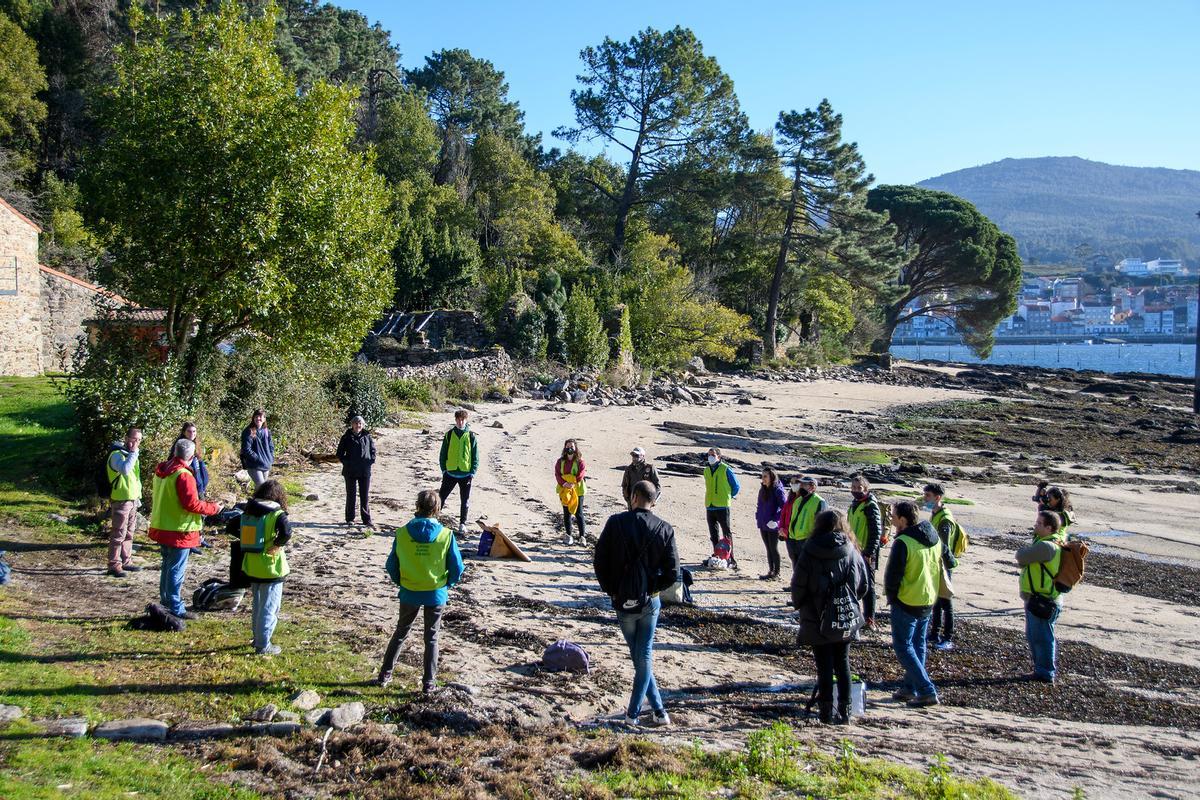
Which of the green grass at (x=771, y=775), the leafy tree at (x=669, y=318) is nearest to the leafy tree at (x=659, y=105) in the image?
the leafy tree at (x=669, y=318)

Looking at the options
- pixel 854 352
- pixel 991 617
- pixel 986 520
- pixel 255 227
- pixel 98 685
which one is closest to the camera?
pixel 98 685

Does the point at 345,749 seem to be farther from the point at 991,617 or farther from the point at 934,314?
the point at 934,314

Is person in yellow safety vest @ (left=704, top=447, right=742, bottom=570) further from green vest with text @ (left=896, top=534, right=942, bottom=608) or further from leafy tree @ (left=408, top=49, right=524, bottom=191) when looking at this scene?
leafy tree @ (left=408, top=49, right=524, bottom=191)

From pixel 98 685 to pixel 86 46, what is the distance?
5194 cm

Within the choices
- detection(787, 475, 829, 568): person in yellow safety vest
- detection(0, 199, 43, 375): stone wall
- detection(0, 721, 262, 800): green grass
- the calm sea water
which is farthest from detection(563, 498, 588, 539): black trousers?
the calm sea water

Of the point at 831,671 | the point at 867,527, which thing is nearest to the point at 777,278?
the point at 867,527

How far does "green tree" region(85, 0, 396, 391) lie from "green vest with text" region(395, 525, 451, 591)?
335 inches

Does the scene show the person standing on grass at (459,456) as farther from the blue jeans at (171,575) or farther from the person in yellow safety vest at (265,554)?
the person in yellow safety vest at (265,554)

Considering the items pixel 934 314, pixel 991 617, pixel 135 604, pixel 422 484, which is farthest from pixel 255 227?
pixel 934 314

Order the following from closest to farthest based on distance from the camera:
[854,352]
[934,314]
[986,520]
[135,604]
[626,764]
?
[626,764] → [135,604] → [986,520] → [854,352] → [934,314]

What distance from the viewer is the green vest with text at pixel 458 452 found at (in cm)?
1318

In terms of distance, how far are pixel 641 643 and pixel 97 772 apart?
3.82 meters

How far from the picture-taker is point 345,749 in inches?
239

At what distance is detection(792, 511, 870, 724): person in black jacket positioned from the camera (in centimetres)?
690
